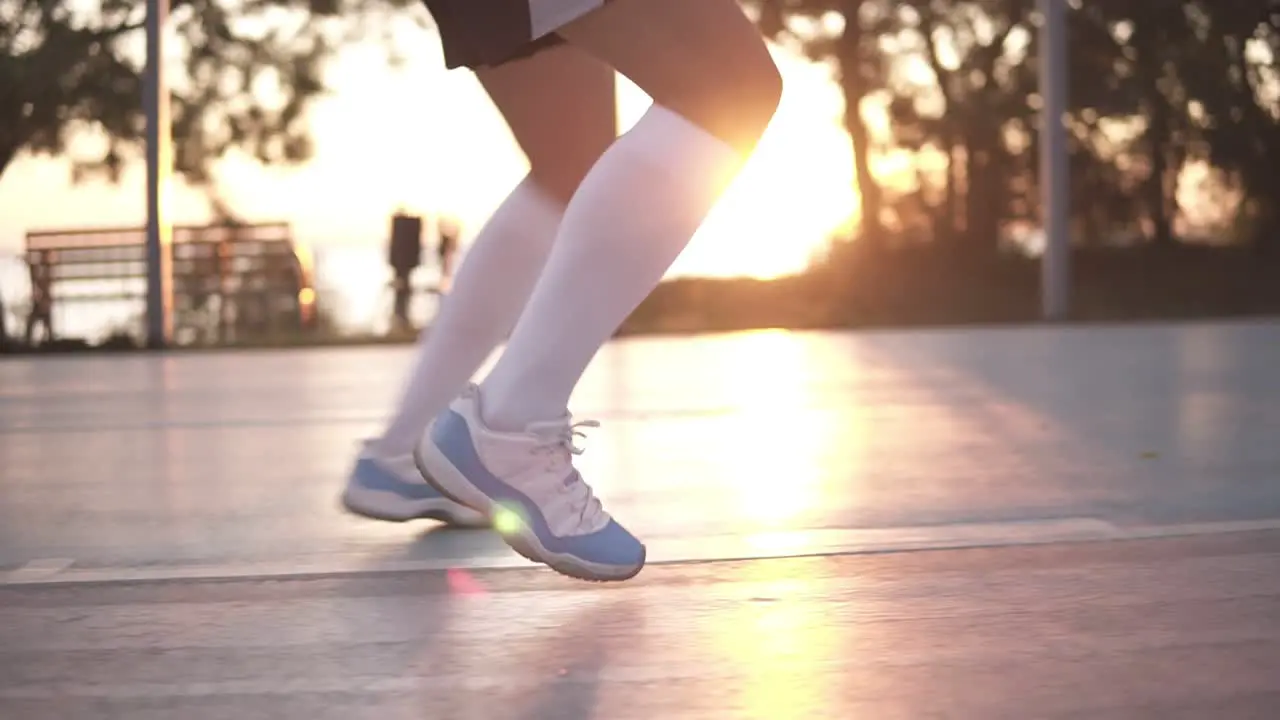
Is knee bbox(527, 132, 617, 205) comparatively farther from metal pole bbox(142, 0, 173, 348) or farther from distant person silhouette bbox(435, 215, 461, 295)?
distant person silhouette bbox(435, 215, 461, 295)

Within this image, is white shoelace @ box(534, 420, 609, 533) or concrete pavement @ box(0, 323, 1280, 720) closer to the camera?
concrete pavement @ box(0, 323, 1280, 720)

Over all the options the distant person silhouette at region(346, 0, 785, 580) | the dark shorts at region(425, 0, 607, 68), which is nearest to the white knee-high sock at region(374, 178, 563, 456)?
the distant person silhouette at region(346, 0, 785, 580)

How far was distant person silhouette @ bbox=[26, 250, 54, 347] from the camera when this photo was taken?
52.6ft

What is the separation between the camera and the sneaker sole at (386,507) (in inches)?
114

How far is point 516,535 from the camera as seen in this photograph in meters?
2.37

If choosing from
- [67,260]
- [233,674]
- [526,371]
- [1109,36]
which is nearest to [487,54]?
[526,371]

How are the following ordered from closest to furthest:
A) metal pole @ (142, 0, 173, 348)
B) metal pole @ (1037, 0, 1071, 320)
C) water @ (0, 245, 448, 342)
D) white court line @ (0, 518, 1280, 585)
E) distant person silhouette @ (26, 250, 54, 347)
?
white court line @ (0, 518, 1280, 585) → metal pole @ (142, 0, 173, 348) → metal pole @ (1037, 0, 1071, 320) → water @ (0, 245, 448, 342) → distant person silhouette @ (26, 250, 54, 347)

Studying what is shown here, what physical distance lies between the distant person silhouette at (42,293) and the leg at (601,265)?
1429cm

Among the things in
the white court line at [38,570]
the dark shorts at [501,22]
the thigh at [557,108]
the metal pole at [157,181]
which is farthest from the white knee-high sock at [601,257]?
the metal pole at [157,181]

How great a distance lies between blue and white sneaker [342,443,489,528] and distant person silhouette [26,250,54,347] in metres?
13.7

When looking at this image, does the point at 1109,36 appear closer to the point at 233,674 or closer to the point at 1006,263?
the point at 1006,263

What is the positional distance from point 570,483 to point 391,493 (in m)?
0.60

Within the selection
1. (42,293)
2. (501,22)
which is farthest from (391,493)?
(42,293)

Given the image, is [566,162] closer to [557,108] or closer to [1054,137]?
[557,108]
